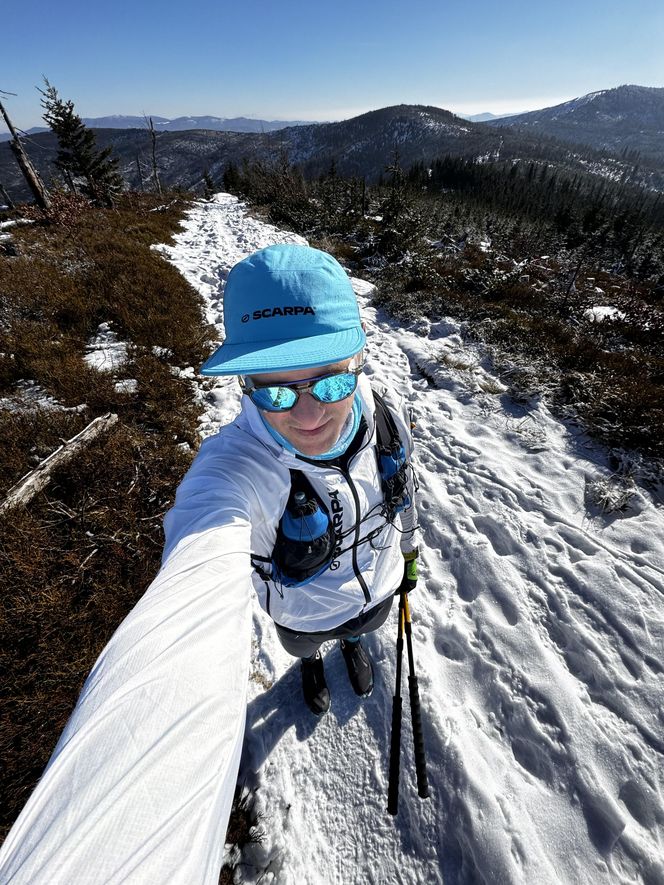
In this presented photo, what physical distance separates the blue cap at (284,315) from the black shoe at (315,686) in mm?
2395

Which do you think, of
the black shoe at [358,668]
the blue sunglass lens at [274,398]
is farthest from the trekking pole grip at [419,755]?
the blue sunglass lens at [274,398]

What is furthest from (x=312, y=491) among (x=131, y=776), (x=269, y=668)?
(x=269, y=668)

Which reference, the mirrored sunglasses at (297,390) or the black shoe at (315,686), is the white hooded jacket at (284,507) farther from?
the black shoe at (315,686)

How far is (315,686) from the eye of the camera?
2.57 m

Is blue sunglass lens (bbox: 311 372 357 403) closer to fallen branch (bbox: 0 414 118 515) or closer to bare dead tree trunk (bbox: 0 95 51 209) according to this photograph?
fallen branch (bbox: 0 414 118 515)

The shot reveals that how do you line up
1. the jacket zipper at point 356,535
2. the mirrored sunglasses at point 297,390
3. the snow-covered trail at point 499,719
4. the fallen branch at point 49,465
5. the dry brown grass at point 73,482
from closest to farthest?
the mirrored sunglasses at point 297,390
the jacket zipper at point 356,535
the snow-covered trail at point 499,719
the dry brown grass at point 73,482
the fallen branch at point 49,465

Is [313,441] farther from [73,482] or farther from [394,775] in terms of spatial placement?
[73,482]

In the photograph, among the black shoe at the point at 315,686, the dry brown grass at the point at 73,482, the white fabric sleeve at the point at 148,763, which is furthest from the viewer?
the black shoe at the point at 315,686

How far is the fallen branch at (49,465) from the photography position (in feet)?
10.2

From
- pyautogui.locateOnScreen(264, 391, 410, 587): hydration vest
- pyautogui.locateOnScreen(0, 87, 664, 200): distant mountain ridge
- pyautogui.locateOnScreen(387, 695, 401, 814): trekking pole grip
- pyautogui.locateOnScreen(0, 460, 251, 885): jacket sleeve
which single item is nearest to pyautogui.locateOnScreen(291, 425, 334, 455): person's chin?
pyautogui.locateOnScreen(264, 391, 410, 587): hydration vest

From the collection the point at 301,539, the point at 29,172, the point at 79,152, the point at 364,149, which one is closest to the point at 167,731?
the point at 301,539

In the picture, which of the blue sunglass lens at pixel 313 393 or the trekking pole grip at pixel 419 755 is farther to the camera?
the trekking pole grip at pixel 419 755

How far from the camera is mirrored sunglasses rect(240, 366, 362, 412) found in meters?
1.51

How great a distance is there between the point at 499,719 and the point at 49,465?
4.67 meters
